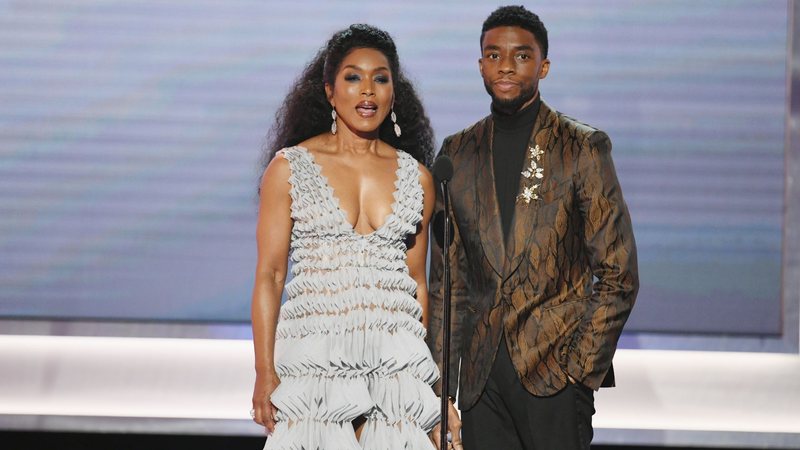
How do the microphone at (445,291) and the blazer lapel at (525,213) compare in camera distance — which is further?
the blazer lapel at (525,213)

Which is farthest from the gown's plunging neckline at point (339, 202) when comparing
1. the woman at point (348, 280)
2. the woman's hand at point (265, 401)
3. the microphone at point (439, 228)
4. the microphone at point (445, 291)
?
the woman's hand at point (265, 401)

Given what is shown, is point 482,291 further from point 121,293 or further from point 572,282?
point 121,293

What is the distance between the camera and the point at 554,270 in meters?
2.99

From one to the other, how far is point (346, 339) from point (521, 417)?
509 mm

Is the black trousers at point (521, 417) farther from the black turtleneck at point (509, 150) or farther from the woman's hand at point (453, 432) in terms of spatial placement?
the black turtleneck at point (509, 150)

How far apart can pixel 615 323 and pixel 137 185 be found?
2570 millimetres

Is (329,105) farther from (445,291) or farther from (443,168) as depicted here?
(445,291)

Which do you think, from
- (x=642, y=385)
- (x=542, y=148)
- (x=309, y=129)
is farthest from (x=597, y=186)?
(x=642, y=385)

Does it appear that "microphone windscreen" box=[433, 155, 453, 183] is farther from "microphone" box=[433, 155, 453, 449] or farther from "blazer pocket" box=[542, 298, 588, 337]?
"blazer pocket" box=[542, 298, 588, 337]

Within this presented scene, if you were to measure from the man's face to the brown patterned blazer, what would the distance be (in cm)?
9

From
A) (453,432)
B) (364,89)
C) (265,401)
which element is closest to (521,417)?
(453,432)

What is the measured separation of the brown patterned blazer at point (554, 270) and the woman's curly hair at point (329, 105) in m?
0.28

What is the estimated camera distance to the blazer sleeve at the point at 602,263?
2936 millimetres

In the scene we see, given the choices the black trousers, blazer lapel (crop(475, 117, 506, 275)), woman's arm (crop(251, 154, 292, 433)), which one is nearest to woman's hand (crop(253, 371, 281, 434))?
woman's arm (crop(251, 154, 292, 433))
